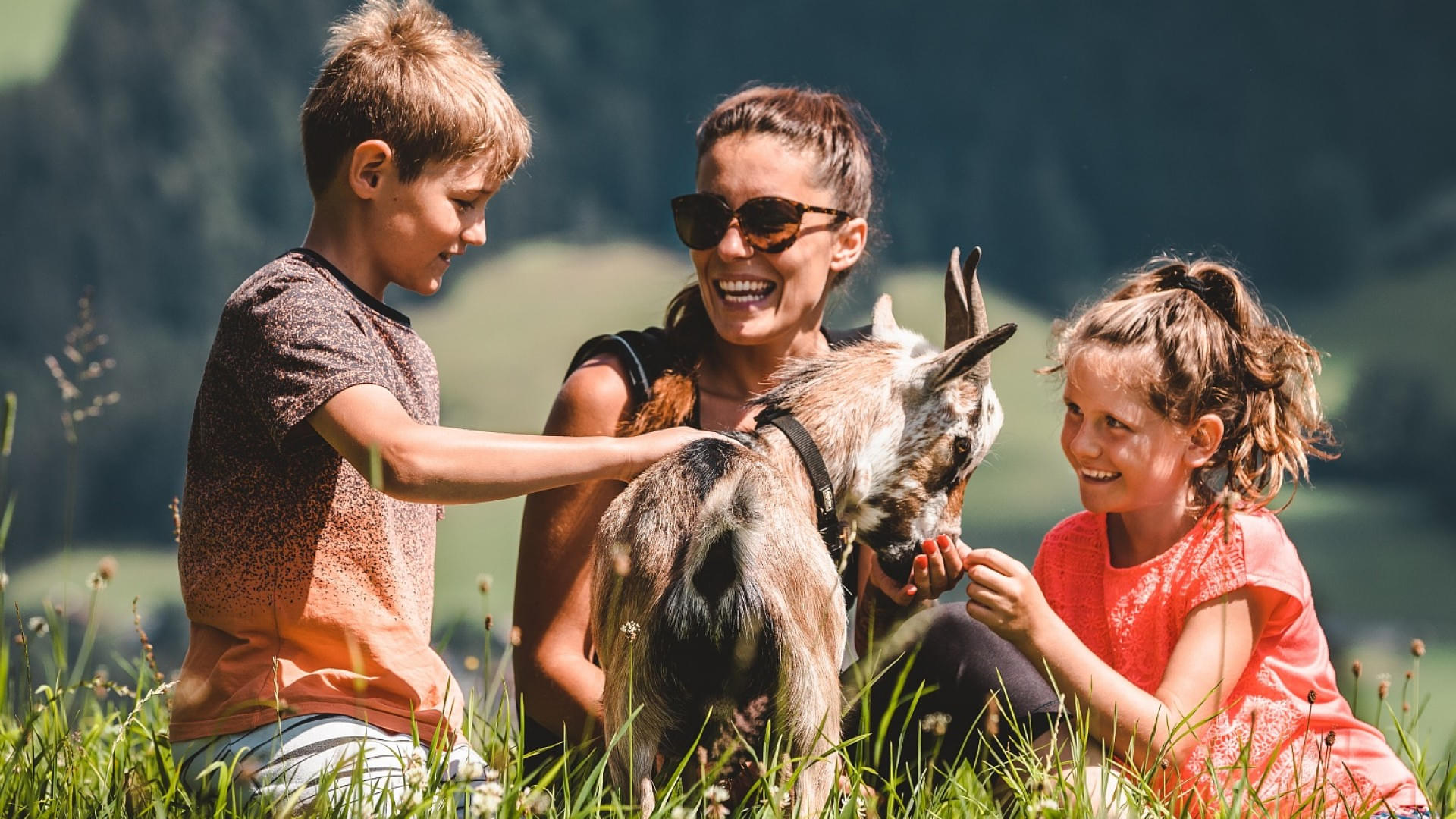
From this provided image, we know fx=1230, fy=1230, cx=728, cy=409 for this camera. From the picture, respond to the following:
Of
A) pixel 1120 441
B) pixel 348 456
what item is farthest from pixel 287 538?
pixel 1120 441

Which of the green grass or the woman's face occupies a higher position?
the woman's face

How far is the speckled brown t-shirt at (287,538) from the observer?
2.98 metres

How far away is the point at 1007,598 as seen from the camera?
3.23 m

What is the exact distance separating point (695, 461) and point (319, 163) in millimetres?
1333

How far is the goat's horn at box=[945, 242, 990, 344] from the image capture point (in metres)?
3.62

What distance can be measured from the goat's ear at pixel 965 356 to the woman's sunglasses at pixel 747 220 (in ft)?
2.61

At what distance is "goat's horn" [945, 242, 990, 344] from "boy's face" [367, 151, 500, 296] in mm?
1379

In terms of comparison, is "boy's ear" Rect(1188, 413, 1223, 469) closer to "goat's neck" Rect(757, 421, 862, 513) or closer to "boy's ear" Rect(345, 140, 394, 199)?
"goat's neck" Rect(757, 421, 862, 513)

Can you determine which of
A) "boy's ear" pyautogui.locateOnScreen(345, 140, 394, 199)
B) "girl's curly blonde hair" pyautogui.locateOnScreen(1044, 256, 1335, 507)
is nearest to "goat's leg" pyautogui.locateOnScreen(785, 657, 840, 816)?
"girl's curly blonde hair" pyautogui.locateOnScreen(1044, 256, 1335, 507)

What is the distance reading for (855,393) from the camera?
139 inches

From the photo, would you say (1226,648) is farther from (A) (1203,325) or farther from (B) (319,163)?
(B) (319,163)

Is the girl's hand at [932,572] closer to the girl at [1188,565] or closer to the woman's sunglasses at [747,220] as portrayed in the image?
the girl at [1188,565]

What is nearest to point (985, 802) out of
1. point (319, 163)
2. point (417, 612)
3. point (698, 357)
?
point (417, 612)

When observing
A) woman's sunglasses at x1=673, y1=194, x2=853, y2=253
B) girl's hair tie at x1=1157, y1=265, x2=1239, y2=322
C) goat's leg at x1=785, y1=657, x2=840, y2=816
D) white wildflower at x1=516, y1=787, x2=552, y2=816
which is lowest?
white wildflower at x1=516, y1=787, x2=552, y2=816
